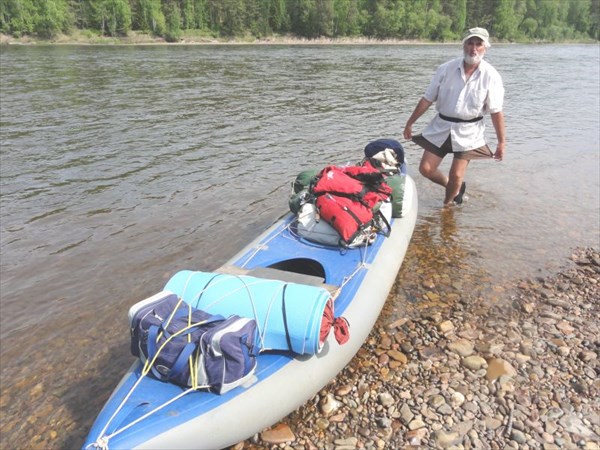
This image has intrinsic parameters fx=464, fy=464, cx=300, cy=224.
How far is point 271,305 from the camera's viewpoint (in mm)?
3354

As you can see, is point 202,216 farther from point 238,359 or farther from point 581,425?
point 581,425

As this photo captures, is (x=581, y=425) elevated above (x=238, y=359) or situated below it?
below

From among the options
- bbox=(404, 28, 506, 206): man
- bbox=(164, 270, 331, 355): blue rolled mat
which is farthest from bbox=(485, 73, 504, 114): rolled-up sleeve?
bbox=(164, 270, 331, 355): blue rolled mat

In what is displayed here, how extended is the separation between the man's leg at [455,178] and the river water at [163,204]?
292mm

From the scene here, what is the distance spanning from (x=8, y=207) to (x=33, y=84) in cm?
1507

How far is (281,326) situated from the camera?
10.8 feet

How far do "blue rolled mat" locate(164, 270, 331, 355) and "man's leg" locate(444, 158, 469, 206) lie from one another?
168 inches

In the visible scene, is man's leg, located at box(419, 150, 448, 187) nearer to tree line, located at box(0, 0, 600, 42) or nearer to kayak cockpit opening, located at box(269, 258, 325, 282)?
kayak cockpit opening, located at box(269, 258, 325, 282)

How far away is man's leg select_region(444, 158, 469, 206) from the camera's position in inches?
268

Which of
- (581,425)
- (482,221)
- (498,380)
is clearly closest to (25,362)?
(498,380)

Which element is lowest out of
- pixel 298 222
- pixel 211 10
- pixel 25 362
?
pixel 25 362

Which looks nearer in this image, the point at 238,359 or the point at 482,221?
the point at 238,359

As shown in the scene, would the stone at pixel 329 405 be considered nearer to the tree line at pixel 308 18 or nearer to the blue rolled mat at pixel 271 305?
the blue rolled mat at pixel 271 305

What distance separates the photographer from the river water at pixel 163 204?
15.1 feet
